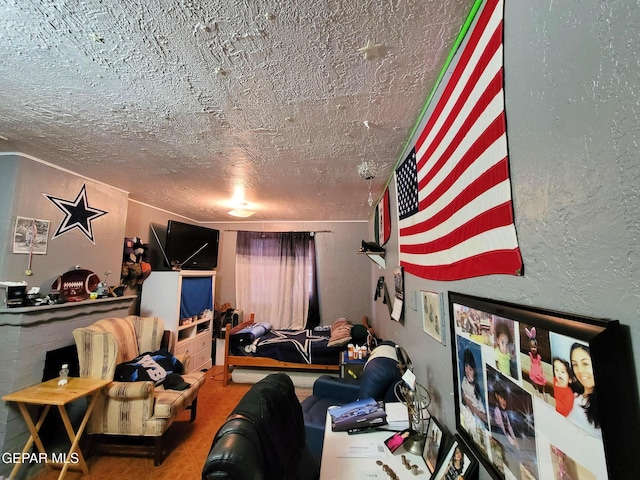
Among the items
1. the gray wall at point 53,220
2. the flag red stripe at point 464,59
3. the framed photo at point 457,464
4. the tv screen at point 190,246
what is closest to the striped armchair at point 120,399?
the gray wall at point 53,220

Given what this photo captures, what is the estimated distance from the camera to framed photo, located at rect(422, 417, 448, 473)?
1.09 meters

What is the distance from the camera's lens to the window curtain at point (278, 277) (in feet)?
15.6

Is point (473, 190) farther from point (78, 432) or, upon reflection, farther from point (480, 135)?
point (78, 432)

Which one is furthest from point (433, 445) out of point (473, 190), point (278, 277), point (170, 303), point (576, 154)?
point (278, 277)

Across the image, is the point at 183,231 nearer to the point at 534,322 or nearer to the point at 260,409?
the point at 260,409

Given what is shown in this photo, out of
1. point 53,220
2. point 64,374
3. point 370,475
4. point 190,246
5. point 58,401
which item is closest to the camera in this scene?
point 370,475

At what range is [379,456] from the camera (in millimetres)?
1224

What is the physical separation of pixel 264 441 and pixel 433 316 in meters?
0.95

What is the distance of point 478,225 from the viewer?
0.88 meters

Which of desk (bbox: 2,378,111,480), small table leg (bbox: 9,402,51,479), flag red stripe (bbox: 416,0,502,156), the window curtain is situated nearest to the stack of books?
flag red stripe (bbox: 416,0,502,156)

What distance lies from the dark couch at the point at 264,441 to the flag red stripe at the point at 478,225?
99 centimetres

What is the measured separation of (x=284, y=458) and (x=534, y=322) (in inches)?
38.9

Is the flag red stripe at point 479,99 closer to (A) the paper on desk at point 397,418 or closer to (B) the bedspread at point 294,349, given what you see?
(A) the paper on desk at point 397,418

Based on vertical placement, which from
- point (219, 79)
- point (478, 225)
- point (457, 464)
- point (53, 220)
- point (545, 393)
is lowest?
point (457, 464)
